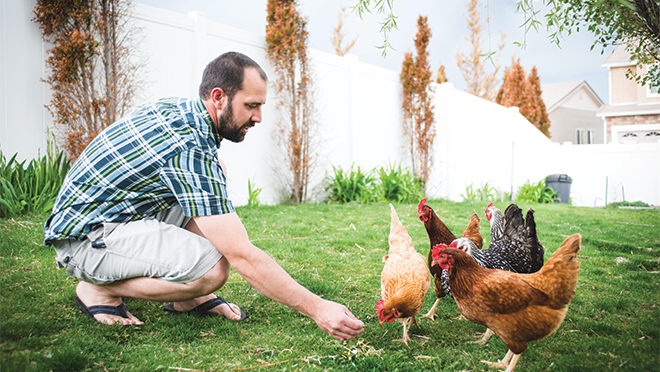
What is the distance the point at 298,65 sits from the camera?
7.13m

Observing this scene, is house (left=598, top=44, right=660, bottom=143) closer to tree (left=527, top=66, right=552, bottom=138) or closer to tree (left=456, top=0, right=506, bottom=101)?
tree (left=527, top=66, right=552, bottom=138)

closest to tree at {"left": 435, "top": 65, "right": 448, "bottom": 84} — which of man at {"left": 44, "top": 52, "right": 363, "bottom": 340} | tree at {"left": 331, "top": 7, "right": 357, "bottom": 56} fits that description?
tree at {"left": 331, "top": 7, "right": 357, "bottom": 56}

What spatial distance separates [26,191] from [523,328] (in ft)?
16.4

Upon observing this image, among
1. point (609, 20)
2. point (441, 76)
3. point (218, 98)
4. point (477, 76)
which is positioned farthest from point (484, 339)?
point (477, 76)

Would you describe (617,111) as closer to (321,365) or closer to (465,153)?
(465,153)

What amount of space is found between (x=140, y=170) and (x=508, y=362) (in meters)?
2.02

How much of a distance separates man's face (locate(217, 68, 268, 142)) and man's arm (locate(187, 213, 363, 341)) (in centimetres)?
52

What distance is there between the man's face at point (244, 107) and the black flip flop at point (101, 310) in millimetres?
1096

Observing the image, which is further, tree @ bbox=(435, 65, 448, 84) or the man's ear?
tree @ bbox=(435, 65, 448, 84)

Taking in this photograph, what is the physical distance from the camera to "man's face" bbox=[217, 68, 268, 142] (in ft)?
6.23

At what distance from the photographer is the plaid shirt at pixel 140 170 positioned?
5.62ft

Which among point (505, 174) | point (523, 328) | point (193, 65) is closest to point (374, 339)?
point (523, 328)

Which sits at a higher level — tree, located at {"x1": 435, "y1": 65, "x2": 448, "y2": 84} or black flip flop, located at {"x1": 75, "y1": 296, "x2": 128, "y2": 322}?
tree, located at {"x1": 435, "y1": 65, "x2": 448, "y2": 84}

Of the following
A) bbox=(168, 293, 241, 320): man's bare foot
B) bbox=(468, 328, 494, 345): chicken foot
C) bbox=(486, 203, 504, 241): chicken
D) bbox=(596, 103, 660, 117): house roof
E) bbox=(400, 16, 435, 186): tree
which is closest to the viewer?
bbox=(468, 328, 494, 345): chicken foot
